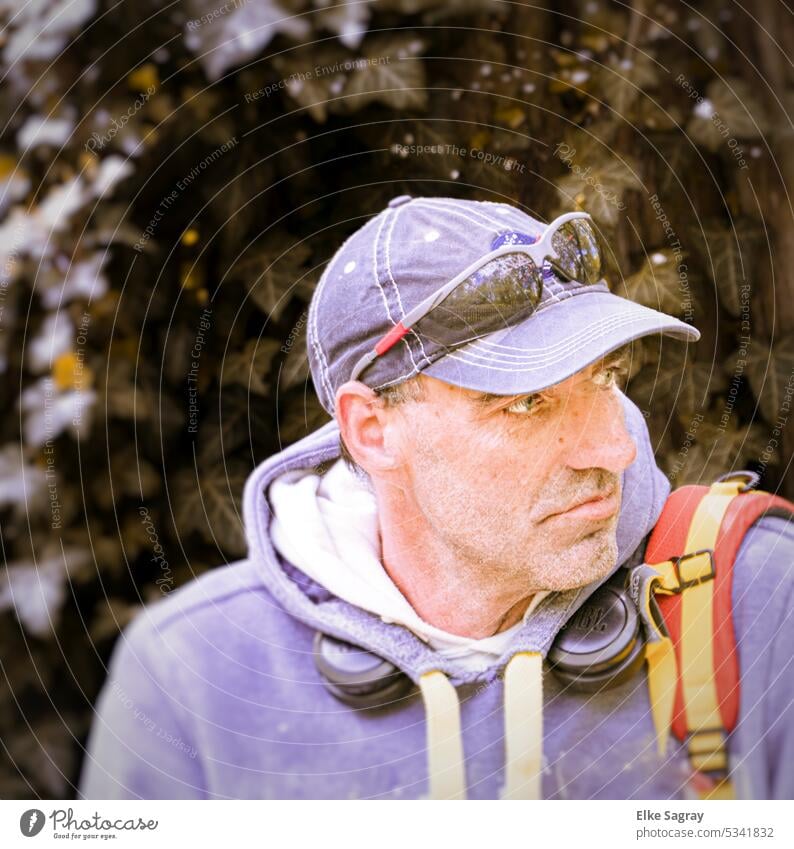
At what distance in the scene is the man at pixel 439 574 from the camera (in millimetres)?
771

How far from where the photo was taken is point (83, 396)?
919 mm

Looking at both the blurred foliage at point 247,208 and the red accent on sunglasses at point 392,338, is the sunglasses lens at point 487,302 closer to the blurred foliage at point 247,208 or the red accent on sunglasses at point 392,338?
the red accent on sunglasses at point 392,338

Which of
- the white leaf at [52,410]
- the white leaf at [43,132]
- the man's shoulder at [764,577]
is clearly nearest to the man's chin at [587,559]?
the man's shoulder at [764,577]

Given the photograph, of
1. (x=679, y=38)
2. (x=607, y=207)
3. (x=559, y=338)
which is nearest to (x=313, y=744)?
(x=559, y=338)

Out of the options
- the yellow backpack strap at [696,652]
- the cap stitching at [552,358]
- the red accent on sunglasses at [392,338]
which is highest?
the red accent on sunglasses at [392,338]

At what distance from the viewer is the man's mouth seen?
81 centimetres

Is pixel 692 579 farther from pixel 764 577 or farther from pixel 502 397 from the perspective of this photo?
pixel 502 397

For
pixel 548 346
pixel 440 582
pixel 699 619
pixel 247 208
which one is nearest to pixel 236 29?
pixel 247 208

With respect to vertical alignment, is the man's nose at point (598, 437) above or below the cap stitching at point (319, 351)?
below

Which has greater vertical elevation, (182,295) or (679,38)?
(679,38)

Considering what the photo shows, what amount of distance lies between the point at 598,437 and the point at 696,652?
0.20 meters

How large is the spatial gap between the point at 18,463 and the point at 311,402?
0.28 metres

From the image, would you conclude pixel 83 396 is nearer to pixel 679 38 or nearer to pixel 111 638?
pixel 111 638

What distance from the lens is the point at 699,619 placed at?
832 mm
